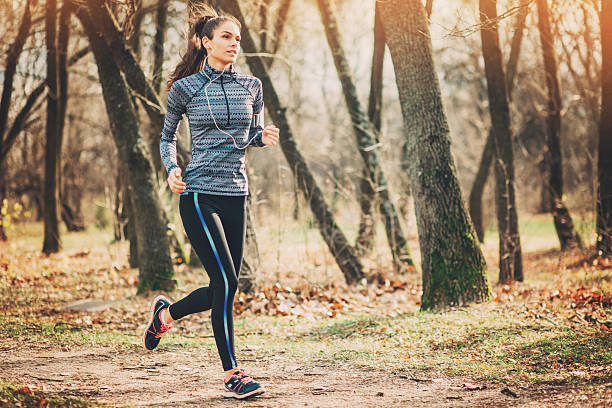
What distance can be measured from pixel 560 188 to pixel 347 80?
5.52 m

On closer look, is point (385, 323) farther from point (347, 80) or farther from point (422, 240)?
point (347, 80)

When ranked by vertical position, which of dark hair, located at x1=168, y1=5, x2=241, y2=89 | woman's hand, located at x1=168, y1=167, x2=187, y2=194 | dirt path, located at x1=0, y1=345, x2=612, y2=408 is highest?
dark hair, located at x1=168, y1=5, x2=241, y2=89

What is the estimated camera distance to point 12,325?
20.9ft

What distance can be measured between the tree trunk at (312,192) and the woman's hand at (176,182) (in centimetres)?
559

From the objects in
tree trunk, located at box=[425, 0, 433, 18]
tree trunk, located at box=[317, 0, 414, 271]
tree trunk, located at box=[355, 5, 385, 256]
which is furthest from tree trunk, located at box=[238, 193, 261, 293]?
tree trunk, located at box=[425, 0, 433, 18]

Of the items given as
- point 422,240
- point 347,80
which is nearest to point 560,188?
point 347,80

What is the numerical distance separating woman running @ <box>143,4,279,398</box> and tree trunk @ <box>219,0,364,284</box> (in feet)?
17.6

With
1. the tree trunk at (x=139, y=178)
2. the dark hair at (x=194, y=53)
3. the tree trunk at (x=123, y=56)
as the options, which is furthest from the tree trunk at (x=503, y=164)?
the dark hair at (x=194, y=53)

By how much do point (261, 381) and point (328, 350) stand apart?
1151mm

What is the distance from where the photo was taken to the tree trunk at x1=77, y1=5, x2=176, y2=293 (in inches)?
346

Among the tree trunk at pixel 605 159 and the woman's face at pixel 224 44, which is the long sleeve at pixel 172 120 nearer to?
the woman's face at pixel 224 44

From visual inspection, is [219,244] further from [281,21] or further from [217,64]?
[281,21]

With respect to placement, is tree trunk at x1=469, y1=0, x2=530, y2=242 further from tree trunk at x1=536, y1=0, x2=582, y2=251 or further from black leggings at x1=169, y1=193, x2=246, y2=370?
black leggings at x1=169, y1=193, x2=246, y2=370

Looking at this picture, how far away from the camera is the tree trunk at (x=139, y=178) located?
878cm
